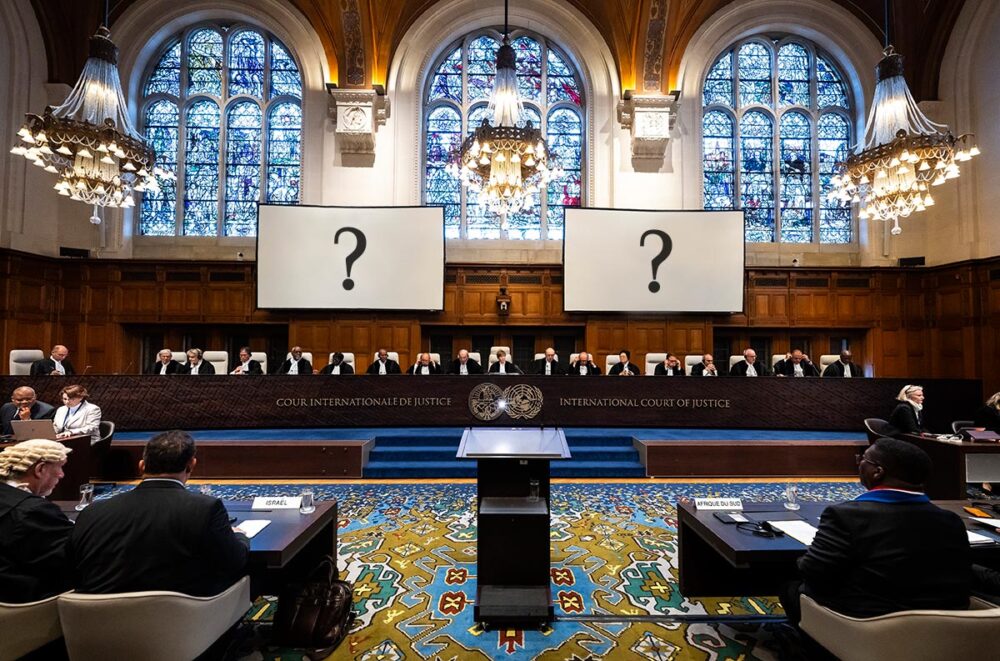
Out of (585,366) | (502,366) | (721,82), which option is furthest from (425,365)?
(721,82)

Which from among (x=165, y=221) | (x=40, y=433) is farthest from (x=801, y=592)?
(x=165, y=221)

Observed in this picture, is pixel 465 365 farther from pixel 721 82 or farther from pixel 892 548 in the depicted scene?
pixel 721 82

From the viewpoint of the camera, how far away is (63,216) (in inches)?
398

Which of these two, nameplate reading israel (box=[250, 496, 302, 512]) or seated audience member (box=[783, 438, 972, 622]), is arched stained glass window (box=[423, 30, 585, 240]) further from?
seated audience member (box=[783, 438, 972, 622])

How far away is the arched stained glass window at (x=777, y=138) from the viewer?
11.3 m

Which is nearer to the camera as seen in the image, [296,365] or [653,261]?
[296,365]

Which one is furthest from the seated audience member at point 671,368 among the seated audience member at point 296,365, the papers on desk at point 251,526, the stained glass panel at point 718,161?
the papers on desk at point 251,526

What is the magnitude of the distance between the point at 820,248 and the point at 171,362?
42.8 ft

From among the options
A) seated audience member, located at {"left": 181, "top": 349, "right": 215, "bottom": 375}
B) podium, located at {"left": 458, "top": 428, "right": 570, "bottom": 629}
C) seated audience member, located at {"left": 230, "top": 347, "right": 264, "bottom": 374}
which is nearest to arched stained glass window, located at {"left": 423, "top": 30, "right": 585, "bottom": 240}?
seated audience member, located at {"left": 230, "top": 347, "right": 264, "bottom": 374}

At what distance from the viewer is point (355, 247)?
10.2 metres

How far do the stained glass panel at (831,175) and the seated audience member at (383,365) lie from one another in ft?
32.1

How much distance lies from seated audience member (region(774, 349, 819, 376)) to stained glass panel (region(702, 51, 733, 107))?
20.3 feet

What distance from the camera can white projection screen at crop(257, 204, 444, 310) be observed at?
1003cm

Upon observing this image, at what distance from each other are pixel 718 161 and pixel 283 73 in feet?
32.3
